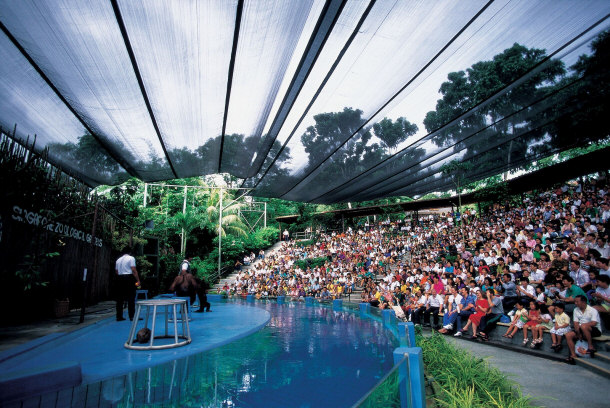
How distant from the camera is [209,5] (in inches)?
150

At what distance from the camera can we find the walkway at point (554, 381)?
3.45 meters

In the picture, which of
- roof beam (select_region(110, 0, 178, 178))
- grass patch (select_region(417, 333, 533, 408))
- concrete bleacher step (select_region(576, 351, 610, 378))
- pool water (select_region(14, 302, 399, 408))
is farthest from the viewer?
concrete bleacher step (select_region(576, 351, 610, 378))

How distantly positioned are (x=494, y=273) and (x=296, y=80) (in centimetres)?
799

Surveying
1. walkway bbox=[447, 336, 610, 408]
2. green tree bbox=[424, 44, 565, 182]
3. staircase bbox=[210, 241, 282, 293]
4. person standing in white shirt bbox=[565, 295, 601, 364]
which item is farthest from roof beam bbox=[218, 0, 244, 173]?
staircase bbox=[210, 241, 282, 293]

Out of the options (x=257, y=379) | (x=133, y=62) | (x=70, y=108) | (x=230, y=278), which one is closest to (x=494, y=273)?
(x=257, y=379)

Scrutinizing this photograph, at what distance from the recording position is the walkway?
345 cm

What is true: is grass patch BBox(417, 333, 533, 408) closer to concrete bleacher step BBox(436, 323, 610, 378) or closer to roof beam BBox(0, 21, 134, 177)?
concrete bleacher step BBox(436, 323, 610, 378)

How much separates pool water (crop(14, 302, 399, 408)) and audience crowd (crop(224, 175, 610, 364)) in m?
2.65

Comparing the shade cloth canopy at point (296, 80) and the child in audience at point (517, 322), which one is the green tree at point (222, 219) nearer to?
the shade cloth canopy at point (296, 80)

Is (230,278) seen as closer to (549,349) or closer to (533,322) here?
(533,322)

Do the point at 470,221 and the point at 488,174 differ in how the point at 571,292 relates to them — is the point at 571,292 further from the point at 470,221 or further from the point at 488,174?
the point at 470,221

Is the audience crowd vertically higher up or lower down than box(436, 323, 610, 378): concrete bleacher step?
higher up

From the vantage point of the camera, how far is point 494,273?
31.8 feet

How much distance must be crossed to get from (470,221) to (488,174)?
7.65 meters
